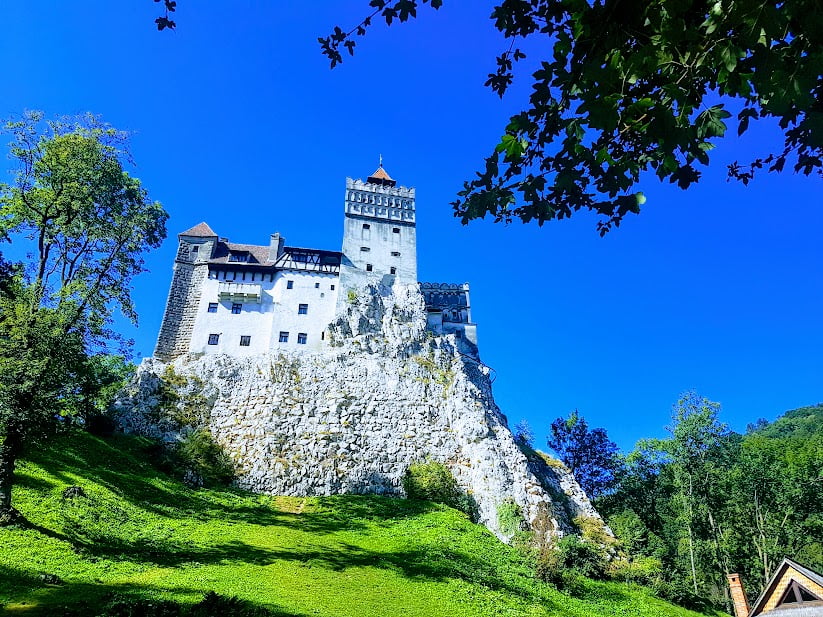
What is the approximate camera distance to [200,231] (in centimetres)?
5238

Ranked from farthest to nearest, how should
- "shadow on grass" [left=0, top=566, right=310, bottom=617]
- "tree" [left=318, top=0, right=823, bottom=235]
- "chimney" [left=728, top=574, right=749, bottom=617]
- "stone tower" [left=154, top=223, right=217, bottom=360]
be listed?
"stone tower" [left=154, top=223, right=217, bottom=360] < "chimney" [left=728, top=574, right=749, bottom=617] < "shadow on grass" [left=0, top=566, right=310, bottom=617] < "tree" [left=318, top=0, right=823, bottom=235]

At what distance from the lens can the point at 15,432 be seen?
18.4 m

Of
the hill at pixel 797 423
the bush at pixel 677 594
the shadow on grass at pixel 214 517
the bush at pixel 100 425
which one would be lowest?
the bush at pixel 677 594

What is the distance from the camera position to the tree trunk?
17.5 metres

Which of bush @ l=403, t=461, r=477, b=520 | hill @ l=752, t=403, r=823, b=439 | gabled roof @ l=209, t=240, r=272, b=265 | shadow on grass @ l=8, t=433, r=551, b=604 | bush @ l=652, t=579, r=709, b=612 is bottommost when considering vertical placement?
bush @ l=652, t=579, r=709, b=612

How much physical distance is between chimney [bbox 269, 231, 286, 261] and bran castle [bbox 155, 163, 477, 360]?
0.34ft

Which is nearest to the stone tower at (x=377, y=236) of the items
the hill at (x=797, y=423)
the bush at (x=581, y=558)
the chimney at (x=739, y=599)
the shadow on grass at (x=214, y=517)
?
the shadow on grass at (x=214, y=517)

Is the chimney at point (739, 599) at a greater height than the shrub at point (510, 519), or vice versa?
the shrub at point (510, 519)

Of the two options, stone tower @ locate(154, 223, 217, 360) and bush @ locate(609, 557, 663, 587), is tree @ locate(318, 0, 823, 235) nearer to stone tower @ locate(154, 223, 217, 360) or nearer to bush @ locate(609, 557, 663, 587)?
bush @ locate(609, 557, 663, 587)

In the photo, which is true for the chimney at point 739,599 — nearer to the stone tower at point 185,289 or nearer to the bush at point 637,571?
the bush at point 637,571

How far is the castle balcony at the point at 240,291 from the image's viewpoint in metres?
48.0

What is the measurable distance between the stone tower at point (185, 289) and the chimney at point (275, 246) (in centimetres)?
567

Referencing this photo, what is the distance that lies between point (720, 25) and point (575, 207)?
228cm

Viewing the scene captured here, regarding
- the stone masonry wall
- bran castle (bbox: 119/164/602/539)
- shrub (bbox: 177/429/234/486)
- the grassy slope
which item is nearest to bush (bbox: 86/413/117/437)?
the grassy slope
